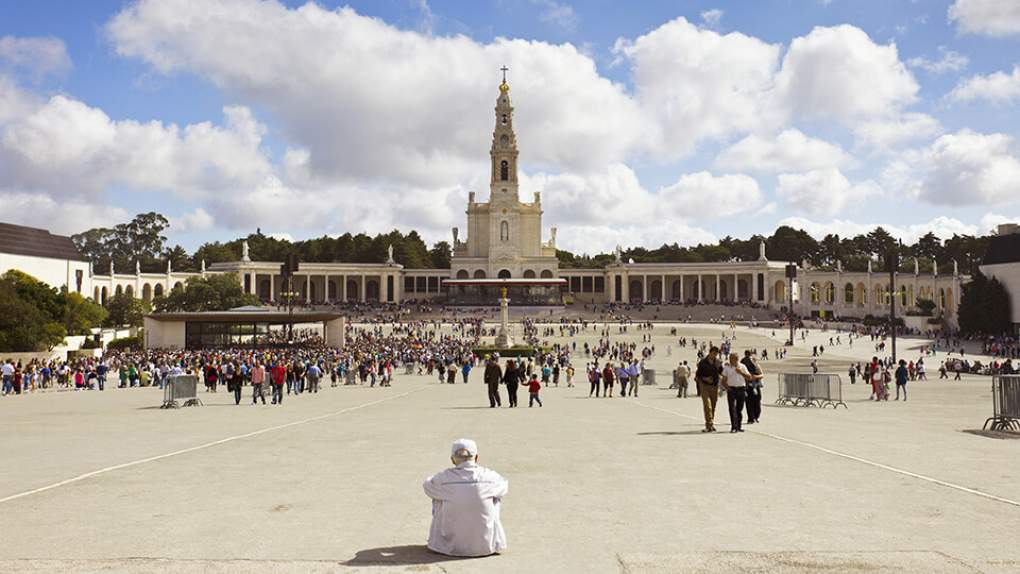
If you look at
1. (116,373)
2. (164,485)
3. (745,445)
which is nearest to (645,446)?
(745,445)

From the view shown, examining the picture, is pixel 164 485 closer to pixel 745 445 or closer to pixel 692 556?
pixel 692 556

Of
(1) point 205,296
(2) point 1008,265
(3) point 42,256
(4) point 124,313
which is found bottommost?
(4) point 124,313

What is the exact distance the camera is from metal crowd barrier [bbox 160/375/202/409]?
20.8m

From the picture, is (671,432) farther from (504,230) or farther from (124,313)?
(504,230)

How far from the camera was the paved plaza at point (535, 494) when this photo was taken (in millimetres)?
6281

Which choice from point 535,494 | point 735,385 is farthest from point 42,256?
point 535,494

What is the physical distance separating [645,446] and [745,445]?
1.56 metres

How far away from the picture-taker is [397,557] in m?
6.29

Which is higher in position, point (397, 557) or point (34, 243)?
point (34, 243)

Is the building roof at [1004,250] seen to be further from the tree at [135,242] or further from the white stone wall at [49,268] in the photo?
the tree at [135,242]

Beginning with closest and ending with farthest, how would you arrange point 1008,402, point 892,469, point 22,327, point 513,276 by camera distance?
1. point 892,469
2. point 1008,402
3. point 22,327
4. point 513,276

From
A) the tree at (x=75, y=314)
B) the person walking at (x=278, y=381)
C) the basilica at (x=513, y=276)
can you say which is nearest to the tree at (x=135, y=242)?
the basilica at (x=513, y=276)

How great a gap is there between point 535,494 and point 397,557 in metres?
2.73

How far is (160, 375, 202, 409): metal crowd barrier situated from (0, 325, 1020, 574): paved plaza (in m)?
Answer: 3.49
